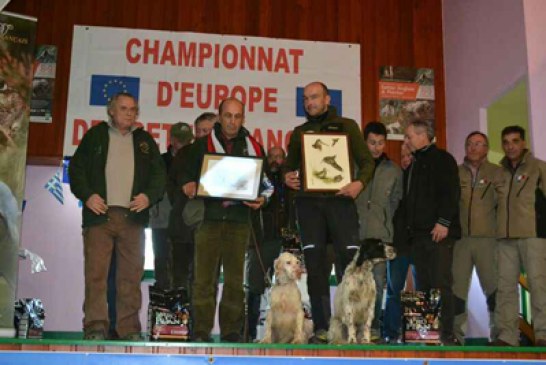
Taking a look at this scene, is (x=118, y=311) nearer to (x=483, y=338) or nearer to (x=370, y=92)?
(x=483, y=338)

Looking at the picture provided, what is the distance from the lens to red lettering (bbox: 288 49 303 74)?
9555 mm

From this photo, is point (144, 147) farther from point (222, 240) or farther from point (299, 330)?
point (299, 330)

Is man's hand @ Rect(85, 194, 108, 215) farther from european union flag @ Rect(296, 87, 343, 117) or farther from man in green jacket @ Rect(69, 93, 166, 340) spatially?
european union flag @ Rect(296, 87, 343, 117)

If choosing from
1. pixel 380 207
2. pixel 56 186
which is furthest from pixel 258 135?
pixel 380 207

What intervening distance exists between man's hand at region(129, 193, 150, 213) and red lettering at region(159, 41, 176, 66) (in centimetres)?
450

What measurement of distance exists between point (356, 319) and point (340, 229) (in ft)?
2.21

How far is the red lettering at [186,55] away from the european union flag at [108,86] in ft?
2.05

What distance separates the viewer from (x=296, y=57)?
9594 mm

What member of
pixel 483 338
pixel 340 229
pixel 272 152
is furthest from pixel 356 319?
pixel 483 338

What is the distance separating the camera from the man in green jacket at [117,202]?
16.6ft

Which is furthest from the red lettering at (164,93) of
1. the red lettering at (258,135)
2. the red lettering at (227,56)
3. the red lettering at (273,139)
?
the red lettering at (273,139)

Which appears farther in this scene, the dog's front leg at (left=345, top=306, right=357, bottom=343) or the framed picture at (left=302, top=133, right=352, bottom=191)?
the framed picture at (left=302, top=133, right=352, bottom=191)

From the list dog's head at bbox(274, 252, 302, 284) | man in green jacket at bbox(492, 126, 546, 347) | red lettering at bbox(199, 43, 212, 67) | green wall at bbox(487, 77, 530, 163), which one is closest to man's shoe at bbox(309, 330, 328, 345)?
dog's head at bbox(274, 252, 302, 284)

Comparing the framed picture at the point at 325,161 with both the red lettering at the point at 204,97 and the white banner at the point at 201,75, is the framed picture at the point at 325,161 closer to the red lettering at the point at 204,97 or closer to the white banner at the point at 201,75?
the white banner at the point at 201,75
